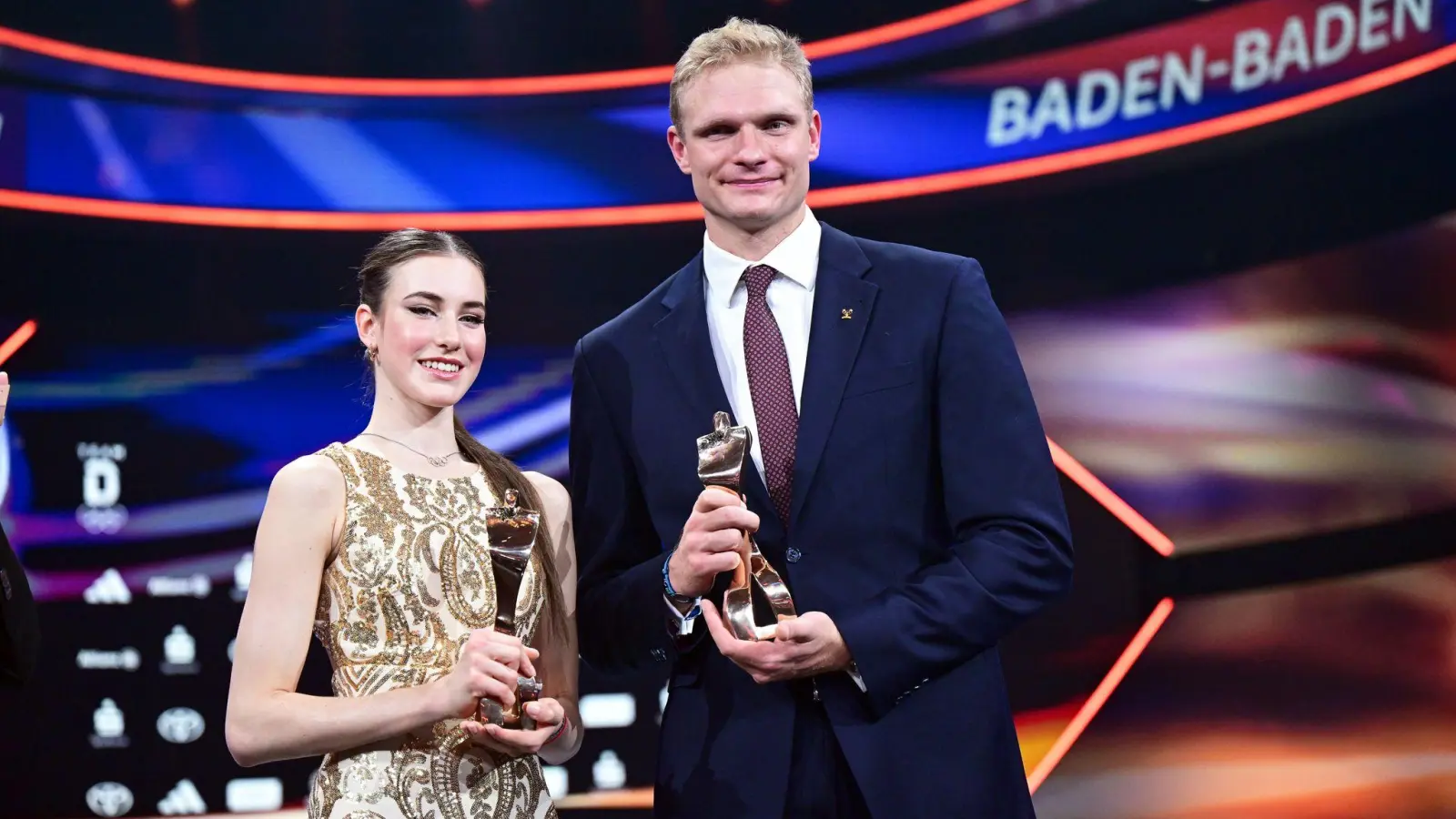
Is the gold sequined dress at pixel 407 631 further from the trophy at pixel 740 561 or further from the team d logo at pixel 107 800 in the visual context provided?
the team d logo at pixel 107 800

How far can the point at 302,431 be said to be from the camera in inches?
160

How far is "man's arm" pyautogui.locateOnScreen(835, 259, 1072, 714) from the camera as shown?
5.88ft

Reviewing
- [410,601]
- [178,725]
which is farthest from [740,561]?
[178,725]

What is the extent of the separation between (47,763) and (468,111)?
7.58ft

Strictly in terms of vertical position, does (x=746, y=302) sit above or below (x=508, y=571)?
above

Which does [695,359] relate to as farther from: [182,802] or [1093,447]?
[182,802]

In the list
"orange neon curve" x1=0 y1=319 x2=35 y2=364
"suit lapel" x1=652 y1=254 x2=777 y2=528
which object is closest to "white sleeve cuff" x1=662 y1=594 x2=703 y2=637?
"suit lapel" x1=652 y1=254 x2=777 y2=528

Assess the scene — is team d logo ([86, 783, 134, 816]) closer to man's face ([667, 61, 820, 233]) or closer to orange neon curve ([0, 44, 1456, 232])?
orange neon curve ([0, 44, 1456, 232])

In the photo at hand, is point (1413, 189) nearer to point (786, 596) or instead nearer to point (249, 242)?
point (786, 596)

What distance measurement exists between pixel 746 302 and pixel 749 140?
25cm

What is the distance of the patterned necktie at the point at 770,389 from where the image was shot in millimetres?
1955

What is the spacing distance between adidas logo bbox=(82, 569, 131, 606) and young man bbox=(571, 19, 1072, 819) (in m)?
2.39

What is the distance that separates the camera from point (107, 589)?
13.0 feet

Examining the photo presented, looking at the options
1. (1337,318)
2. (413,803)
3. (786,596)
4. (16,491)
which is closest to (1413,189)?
(1337,318)
